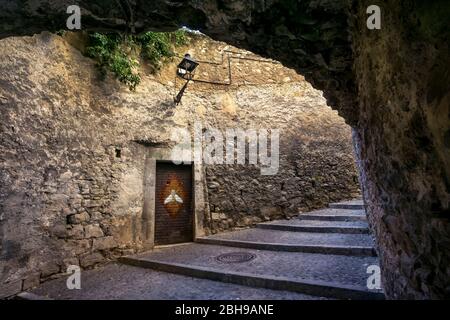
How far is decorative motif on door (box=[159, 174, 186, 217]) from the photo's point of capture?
19.9 feet

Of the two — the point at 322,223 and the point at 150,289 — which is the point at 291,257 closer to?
the point at 322,223

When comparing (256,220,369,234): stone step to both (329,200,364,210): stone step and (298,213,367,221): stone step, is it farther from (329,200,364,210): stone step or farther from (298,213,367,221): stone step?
(329,200,364,210): stone step

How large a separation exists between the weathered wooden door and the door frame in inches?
4.5

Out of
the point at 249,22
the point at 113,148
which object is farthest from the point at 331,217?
the point at 249,22

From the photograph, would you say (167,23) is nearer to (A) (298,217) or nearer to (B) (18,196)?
(B) (18,196)

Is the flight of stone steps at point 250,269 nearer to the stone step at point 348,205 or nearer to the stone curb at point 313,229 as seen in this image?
the stone curb at point 313,229

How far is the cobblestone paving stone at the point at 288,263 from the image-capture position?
3.48m

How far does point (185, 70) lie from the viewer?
241 inches

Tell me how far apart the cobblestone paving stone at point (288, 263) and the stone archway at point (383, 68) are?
3.52 ft

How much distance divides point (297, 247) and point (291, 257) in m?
0.35

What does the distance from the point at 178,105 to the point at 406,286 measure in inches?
215

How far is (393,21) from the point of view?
1.50 meters

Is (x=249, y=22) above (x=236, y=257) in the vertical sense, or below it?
above

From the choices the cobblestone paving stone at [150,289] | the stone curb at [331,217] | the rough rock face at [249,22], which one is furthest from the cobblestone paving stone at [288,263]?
the rough rock face at [249,22]
